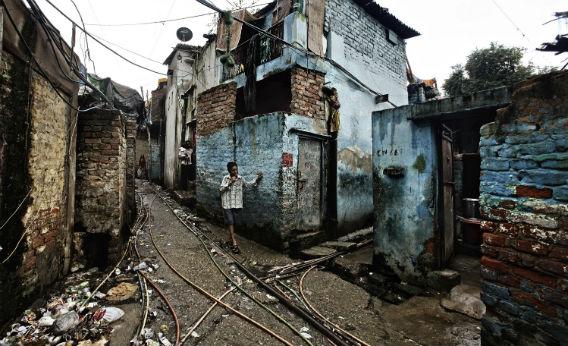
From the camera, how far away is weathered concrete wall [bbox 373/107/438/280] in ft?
14.4

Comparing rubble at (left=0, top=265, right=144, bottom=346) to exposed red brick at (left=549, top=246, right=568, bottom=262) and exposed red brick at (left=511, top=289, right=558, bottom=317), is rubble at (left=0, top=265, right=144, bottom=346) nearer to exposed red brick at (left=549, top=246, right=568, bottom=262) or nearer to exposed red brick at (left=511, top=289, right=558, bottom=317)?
exposed red brick at (left=511, top=289, right=558, bottom=317)

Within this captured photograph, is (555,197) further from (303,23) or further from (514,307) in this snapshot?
(303,23)

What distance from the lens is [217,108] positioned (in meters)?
7.91

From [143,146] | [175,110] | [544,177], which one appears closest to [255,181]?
[544,177]

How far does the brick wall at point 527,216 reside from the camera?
2.21 m

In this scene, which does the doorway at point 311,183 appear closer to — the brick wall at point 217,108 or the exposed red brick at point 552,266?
the brick wall at point 217,108

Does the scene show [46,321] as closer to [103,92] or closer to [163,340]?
[163,340]

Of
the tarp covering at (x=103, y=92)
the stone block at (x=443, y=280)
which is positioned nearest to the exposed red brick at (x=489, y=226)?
the stone block at (x=443, y=280)

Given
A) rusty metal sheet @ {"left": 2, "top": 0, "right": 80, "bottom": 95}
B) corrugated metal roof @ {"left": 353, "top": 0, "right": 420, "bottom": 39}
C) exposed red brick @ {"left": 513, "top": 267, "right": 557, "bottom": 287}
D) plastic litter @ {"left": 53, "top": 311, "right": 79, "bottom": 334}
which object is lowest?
plastic litter @ {"left": 53, "top": 311, "right": 79, "bottom": 334}

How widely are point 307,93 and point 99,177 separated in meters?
4.52

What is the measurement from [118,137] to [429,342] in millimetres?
5104

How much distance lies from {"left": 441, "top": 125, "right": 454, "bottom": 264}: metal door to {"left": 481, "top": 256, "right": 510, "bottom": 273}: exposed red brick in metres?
2.06

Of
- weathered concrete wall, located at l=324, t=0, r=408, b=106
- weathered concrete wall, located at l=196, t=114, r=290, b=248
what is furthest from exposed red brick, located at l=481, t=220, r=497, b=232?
weathered concrete wall, located at l=324, t=0, r=408, b=106

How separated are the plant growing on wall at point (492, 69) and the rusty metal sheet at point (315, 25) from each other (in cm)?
948
